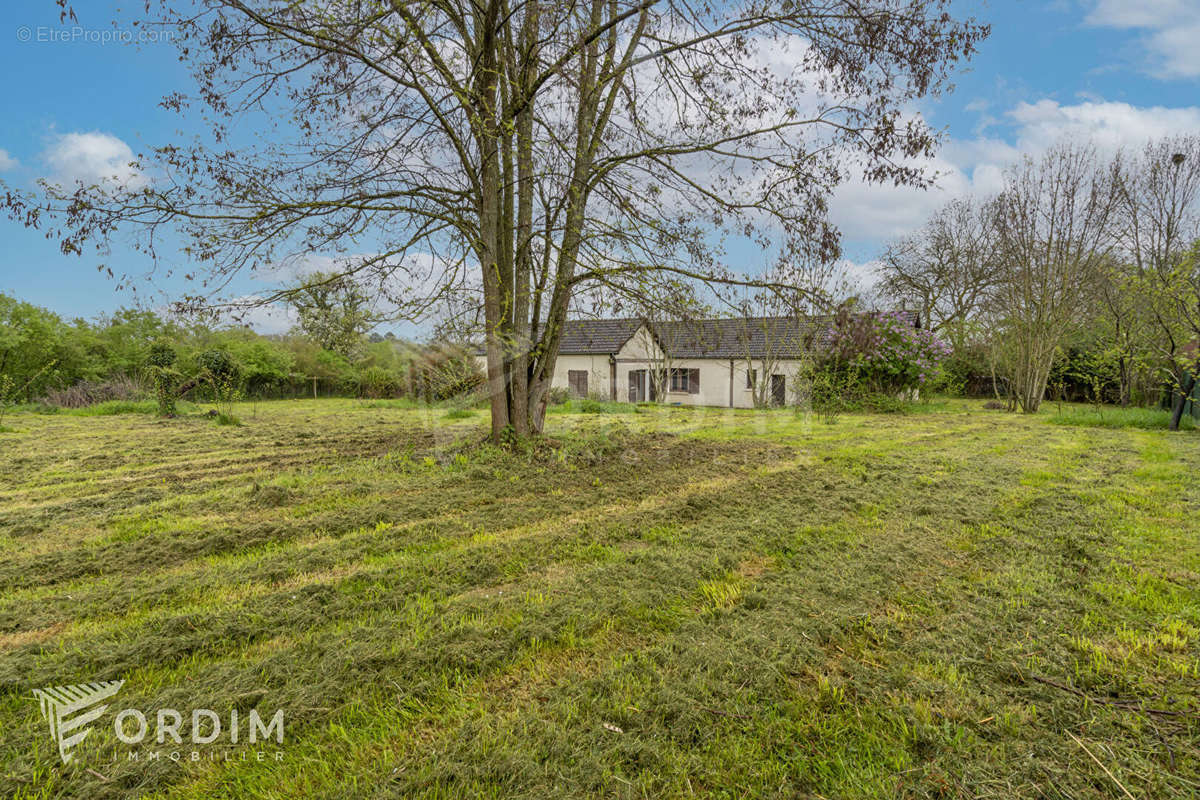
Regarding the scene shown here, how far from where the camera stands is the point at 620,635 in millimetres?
2363

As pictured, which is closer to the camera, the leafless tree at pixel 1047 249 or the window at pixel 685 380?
the leafless tree at pixel 1047 249

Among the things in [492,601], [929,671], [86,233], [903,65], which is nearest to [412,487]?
[492,601]

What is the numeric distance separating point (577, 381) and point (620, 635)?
2062cm

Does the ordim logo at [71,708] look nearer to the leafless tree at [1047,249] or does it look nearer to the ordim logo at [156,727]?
the ordim logo at [156,727]

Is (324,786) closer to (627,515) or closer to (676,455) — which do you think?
(627,515)

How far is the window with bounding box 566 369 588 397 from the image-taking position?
22641 mm

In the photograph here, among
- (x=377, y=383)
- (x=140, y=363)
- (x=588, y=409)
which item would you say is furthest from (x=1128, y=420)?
(x=140, y=363)

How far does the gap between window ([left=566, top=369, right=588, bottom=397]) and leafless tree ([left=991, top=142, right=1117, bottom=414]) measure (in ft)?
51.3

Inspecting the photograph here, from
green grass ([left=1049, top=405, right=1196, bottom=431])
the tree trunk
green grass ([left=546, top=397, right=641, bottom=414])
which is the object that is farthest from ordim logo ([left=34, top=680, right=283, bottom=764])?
green grass ([left=1049, top=405, right=1196, bottom=431])

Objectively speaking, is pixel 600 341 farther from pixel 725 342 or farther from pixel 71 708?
pixel 71 708

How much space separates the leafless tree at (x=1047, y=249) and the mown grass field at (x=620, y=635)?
13.6 m

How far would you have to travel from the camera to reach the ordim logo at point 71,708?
1.68m

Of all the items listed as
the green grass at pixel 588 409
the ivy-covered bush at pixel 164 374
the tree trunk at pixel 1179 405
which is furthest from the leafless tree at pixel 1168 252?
the ivy-covered bush at pixel 164 374

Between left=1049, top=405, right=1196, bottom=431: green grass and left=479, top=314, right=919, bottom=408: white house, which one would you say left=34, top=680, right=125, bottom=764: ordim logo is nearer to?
left=1049, top=405, right=1196, bottom=431: green grass
